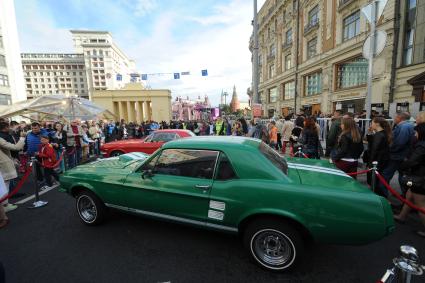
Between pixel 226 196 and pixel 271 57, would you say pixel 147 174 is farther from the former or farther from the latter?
pixel 271 57

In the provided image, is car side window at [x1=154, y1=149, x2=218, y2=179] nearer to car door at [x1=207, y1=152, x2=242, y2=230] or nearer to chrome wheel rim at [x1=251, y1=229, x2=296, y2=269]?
car door at [x1=207, y1=152, x2=242, y2=230]

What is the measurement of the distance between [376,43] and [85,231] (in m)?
7.54

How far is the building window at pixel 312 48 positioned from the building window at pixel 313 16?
1650 mm

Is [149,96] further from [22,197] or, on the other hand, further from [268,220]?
[268,220]

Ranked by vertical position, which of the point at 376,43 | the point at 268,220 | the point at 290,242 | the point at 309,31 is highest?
the point at 309,31

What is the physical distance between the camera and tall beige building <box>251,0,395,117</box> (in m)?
Result: 14.6

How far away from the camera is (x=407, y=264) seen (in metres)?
1.51

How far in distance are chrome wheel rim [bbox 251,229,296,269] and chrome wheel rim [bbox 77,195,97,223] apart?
2.78 meters

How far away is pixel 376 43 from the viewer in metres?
5.20

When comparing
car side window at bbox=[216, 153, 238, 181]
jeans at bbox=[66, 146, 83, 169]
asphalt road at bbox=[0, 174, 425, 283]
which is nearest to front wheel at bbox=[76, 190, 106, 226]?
asphalt road at bbox=[0, 174, 425, 283]

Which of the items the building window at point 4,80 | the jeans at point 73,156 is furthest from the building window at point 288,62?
the building window at point 4,80

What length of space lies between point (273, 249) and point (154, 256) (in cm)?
157

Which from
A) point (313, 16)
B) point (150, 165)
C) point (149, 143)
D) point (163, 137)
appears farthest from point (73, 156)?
point (313, 16)

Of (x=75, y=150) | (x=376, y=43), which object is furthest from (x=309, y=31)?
(x=75, y=150)
